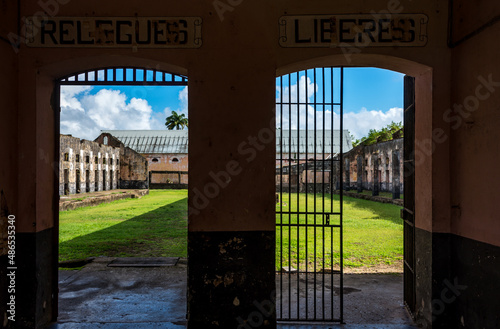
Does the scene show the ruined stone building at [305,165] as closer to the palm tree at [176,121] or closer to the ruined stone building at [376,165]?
the ruined stone building at [376,165]

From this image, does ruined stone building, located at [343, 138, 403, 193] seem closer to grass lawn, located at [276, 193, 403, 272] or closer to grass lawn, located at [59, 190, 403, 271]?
grass lawn, located at [59, 190, 403, 271]

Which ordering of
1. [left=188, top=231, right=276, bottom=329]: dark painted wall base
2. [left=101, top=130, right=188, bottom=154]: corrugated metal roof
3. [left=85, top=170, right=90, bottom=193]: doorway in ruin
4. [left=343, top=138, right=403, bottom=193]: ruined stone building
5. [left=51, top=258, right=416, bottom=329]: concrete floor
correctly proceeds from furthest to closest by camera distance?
1. [left=101, top=130, right=188, bottom=154]: corrugated metal roof
2. [left=85, top=170, right=90, bottom=193]: doorway in ruin
3. [left=343, top=138, right=403, bottom=193]: ruined stone building
4. [left=51, top=258, right=416, bottom=329]: concrete floor
5. [left=188, top=231, right=276, bottom=329]: dark painted wall base

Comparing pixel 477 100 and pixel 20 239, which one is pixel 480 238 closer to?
pixel 477 100

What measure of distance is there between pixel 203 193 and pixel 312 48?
2.02m

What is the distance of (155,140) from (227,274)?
1615 inches

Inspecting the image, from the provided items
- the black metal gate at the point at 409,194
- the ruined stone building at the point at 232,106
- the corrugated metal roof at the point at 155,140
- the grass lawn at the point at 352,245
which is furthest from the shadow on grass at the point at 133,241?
the corrugated metal roof at the point at 155,140

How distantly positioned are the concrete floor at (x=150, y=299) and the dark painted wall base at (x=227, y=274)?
630 mm

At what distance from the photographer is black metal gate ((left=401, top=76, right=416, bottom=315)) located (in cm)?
415

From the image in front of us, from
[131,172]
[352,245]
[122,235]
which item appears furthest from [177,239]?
[131,172]

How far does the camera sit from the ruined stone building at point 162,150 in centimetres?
3606

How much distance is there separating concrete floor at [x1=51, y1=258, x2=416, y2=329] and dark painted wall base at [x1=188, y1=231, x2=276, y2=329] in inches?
24.8

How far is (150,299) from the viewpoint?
4.75m

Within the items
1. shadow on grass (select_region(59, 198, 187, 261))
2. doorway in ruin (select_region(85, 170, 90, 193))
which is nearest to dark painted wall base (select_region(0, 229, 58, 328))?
shadow on grass (select_region(59, 198, 187, 261))

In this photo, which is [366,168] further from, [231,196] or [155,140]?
[155,140]
